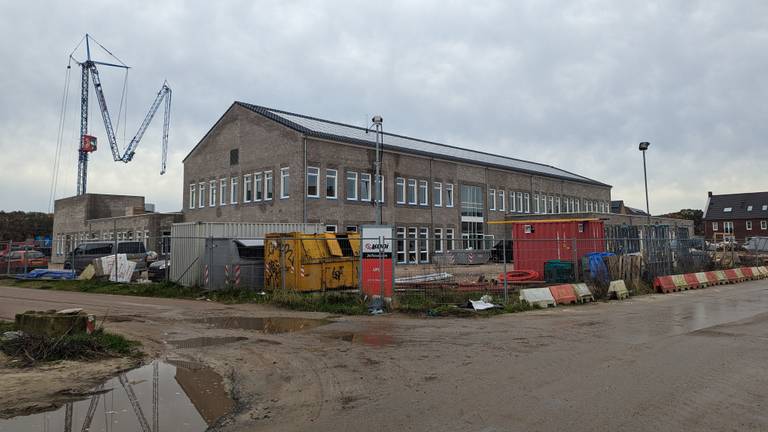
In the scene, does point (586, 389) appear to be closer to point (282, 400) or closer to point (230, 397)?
point (282, 400)

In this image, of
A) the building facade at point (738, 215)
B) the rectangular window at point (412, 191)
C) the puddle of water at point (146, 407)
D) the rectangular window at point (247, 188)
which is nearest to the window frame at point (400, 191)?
the rectangular window at point (412, 191)

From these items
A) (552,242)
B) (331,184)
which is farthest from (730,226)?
(552,242)

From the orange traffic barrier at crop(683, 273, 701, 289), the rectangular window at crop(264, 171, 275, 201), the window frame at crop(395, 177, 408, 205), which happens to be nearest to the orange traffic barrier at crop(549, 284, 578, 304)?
the orange traffic barrier at crop(683, 273, 701, 289)

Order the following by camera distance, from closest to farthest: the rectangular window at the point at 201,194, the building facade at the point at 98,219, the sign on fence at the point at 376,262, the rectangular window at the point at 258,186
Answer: the sign on fence at the point at 376,262, the rectangular window at the point at 258,186, the rectangular window at the point at 201,194, the building facade at the point at 98,219

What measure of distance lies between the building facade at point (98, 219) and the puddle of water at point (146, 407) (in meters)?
40.9

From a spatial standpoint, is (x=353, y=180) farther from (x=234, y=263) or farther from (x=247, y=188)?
(x=234, y=263)

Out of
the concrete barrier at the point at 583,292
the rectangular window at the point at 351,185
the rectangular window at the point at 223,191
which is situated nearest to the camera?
the concrete barrier at the point at 583,292

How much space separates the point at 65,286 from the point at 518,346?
2120 centimetres

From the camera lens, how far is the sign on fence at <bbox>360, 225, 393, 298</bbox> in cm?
1552

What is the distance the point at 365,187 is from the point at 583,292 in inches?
Answer: 902

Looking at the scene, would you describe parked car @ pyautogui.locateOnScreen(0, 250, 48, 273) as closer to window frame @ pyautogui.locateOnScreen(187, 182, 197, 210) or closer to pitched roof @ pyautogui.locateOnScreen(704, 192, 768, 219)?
window frame @ pyautogui.locateOnScreen(187, 182, 197, 210)

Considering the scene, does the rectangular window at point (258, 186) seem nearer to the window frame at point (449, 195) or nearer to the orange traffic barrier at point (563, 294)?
the window frame at point (449, 195)

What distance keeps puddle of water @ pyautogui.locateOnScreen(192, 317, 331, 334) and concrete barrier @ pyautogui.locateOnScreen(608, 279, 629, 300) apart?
9.88m

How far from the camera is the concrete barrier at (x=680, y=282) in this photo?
2130cm
